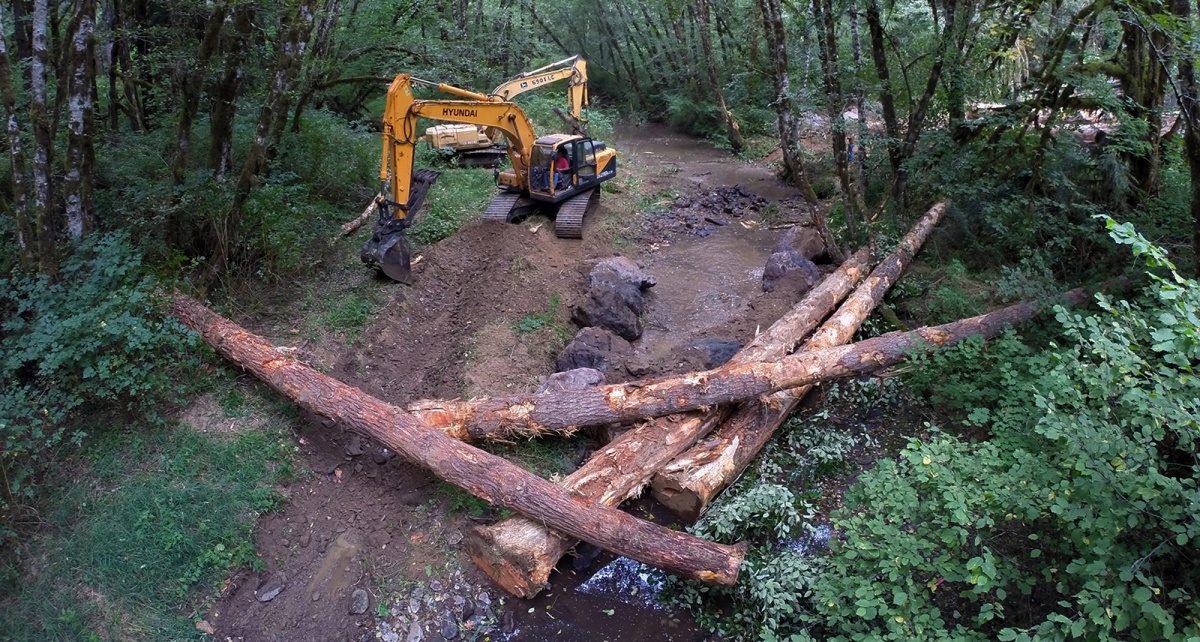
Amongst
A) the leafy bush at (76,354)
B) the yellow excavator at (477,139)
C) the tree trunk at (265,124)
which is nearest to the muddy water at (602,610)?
the leafy bush at (76,354)

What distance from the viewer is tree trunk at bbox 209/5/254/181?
8727 mm

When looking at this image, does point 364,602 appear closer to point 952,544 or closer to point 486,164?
point 952,544

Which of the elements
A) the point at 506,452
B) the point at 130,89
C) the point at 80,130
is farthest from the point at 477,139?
the point at 506,452

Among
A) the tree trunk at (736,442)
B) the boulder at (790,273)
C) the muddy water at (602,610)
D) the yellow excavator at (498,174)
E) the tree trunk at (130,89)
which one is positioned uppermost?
the tree trunk at (130,89)

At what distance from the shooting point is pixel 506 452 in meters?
6.85

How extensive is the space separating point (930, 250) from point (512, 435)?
23.6 ft

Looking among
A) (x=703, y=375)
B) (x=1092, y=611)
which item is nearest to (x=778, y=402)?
(x=703, y=375)

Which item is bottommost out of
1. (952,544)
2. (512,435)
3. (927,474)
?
(512,435)

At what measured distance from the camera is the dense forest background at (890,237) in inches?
155

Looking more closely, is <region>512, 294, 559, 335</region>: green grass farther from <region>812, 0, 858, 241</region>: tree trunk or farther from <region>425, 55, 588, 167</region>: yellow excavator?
<region>425, 55, 588, 167</region>: yellow excavator

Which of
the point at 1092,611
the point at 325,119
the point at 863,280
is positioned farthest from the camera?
the point at 325,119

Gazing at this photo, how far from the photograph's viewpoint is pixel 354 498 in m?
6.54

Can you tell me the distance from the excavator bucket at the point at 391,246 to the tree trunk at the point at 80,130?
124 inches

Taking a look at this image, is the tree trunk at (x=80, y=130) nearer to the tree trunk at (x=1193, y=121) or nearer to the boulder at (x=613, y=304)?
the boulder at (x=613, y=304)
